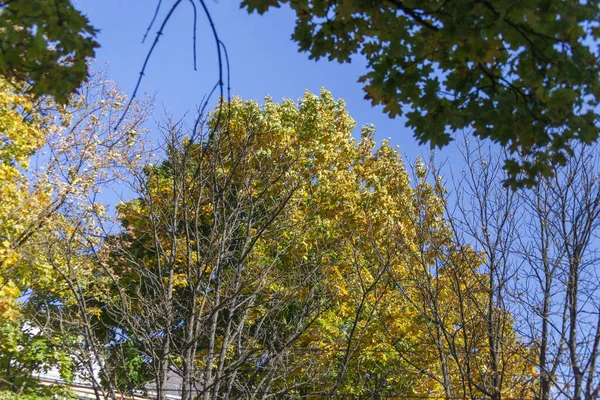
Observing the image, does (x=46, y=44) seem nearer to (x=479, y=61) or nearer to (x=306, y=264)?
(x=479, y=61)

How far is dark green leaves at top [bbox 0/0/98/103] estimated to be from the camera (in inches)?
111

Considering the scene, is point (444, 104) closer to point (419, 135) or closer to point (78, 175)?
point (419, 135)

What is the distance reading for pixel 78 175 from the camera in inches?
507

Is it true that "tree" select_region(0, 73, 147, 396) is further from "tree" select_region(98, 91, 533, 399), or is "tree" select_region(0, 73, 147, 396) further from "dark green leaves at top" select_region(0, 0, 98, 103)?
"dark green leaves at top" select_region(0, 0, 98, 103)

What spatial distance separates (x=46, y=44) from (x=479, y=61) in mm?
2381

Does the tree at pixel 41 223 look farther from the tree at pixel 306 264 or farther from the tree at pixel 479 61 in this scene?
the tree at pixel 479 61

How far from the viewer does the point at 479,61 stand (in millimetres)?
2814

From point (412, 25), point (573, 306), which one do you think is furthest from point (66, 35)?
point (573, 306)

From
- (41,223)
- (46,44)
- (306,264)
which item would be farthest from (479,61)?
(41,223)

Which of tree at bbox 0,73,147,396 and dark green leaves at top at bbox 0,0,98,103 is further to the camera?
tree at bbox 0,73,147,396

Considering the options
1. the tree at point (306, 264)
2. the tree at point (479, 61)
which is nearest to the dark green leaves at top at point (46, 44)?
the tree at point (479, 61)

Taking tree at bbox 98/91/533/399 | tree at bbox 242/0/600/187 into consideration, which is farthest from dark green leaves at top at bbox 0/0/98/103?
tree at bbox 98/91/533/399

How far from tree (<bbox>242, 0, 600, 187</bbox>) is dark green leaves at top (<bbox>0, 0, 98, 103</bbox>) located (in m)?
0.98

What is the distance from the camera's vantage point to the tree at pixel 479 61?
267 cm
